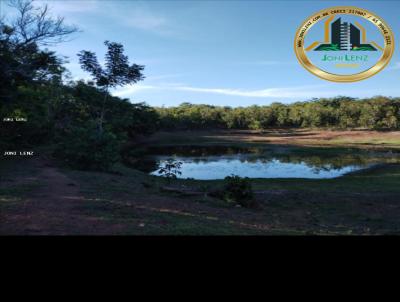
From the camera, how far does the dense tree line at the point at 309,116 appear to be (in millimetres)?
59625

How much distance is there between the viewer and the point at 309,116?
65.4 metres

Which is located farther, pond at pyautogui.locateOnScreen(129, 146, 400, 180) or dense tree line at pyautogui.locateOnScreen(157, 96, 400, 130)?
dense tree line at pyautogui.locateOnScreen(157, 96, 400, 130)

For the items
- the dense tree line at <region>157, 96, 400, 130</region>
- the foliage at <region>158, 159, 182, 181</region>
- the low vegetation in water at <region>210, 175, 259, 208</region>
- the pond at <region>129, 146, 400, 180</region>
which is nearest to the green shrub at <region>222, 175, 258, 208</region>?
the low vegetation in water at <region>210, 175, 259, 208</region>

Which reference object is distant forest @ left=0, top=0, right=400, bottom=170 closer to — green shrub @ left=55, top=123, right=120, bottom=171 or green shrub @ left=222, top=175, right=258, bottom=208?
green shrub @ left=55, top=123, right=120, bottom=171

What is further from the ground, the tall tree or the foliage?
the tall tree

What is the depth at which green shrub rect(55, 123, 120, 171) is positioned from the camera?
63.0 feet

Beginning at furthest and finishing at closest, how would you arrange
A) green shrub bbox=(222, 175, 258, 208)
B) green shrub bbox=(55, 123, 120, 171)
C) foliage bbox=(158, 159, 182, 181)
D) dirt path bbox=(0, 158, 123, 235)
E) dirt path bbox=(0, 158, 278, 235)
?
green shrub bbox=(55, 123, 120, 171), foliage bbox=(158, 159, 182, 181), green shrub bbox=(222, 175, 258, 208), dirt path bbox=(0, 158, 278, 235), dirt path bbox=(0, 158, 123, 235)

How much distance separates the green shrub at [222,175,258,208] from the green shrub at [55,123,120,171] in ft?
30.0

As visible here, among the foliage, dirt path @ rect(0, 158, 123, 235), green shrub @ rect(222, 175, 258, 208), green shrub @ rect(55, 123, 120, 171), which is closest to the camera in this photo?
dirt path @ rect(0, 158, 123, 235)

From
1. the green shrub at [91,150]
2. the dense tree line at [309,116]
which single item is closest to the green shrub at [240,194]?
the green shrub at [91,150]

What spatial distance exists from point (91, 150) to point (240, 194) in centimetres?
1044

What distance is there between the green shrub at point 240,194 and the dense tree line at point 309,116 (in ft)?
171
